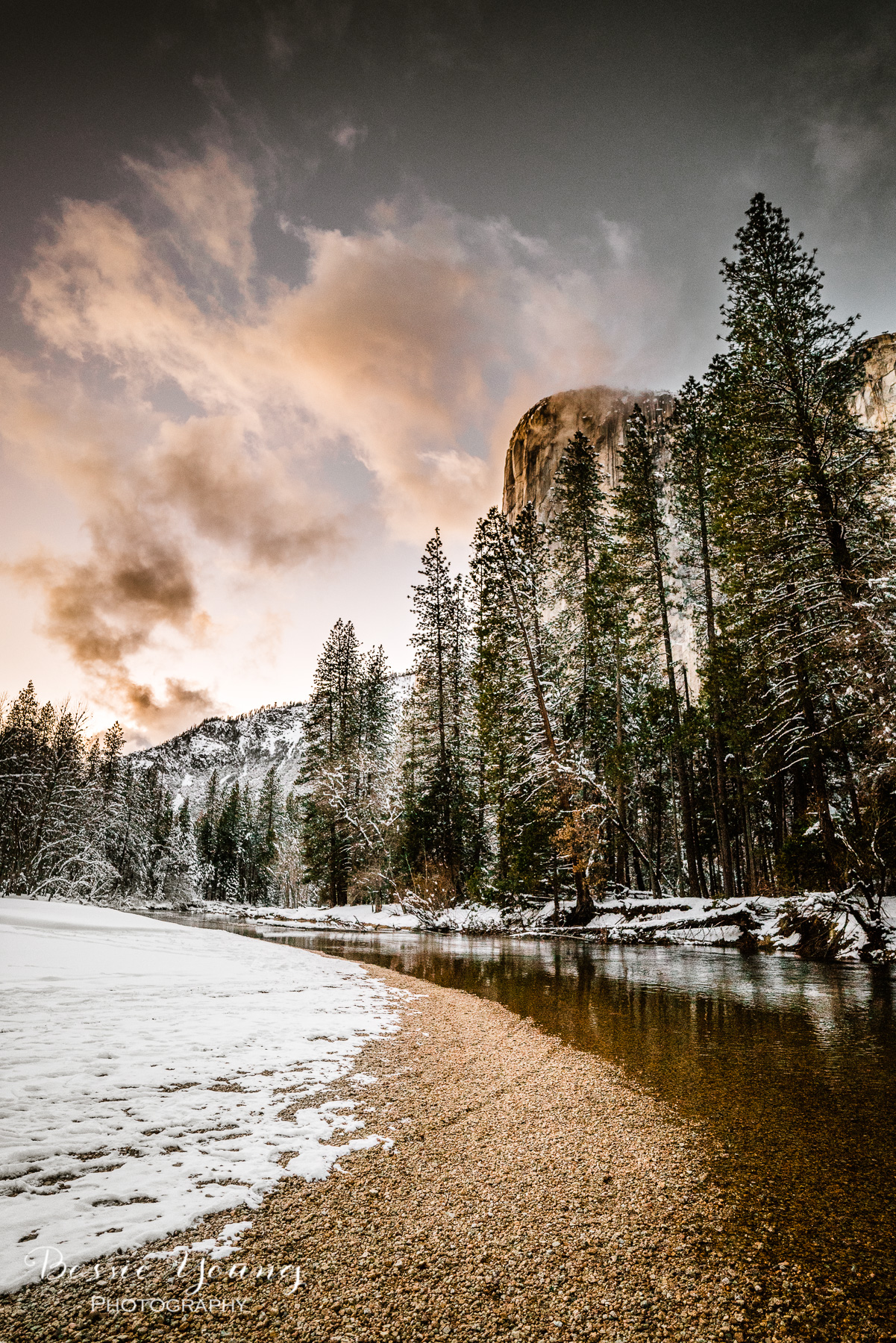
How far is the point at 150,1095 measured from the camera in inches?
121

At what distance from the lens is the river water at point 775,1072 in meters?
1.92

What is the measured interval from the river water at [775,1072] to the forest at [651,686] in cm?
466

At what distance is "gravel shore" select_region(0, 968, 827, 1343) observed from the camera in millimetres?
1469

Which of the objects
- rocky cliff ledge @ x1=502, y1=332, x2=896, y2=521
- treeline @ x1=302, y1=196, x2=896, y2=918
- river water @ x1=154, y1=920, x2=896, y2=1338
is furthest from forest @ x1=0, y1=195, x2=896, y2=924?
rocky cliff ledge @ x1=502, y1=332, x2=896, y2=521

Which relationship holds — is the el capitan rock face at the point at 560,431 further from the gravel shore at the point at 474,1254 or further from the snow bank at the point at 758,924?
the gravel shore at the point at 474,1254

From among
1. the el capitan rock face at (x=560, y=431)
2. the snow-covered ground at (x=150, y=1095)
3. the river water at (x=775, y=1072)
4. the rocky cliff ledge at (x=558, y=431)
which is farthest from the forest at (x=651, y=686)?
the el capitan rock face at (x=560, y=431)

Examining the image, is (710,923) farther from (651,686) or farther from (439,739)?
(439,739)

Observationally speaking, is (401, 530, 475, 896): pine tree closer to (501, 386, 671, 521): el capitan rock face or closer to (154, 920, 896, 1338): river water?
(154, 920, 896, 1338): river water

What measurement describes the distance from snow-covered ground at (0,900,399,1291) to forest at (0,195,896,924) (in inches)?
309

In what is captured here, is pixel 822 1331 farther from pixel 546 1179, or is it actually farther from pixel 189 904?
pixel 189 904

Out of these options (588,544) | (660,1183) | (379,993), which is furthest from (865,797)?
(588,544)

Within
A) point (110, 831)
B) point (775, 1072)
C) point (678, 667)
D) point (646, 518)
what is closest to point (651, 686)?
point (678, 667)

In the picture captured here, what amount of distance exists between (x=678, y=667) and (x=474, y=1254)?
22471 mm

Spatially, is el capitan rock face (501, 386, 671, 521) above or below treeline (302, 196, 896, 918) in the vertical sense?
above
